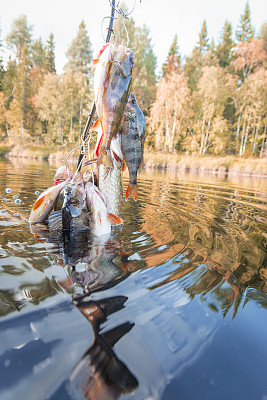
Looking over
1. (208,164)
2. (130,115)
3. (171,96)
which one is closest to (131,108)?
(130,115)

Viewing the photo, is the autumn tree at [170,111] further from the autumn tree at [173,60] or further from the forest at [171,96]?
the autumn tree at [173,60]

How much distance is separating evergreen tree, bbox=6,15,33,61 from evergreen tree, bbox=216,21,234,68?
131ft

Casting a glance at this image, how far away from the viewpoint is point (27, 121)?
43.2 meters

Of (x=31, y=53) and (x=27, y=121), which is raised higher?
(x=31, y=53)

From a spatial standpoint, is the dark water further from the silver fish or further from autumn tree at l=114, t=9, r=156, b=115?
autumn tree at l=114, t=9, r=156, b=115

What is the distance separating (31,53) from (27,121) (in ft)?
61.1

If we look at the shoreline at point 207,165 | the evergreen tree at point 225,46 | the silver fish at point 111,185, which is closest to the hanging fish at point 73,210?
the silver fish at point 111,185

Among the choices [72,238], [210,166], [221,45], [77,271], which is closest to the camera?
[77,271]

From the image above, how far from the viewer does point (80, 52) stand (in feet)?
163

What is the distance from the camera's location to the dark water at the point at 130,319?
1118 millimetres

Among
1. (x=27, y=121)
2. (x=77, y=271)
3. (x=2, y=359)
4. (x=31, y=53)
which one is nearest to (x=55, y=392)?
(x=2, y=359)

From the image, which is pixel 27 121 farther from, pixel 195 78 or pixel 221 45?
pixel 221 45

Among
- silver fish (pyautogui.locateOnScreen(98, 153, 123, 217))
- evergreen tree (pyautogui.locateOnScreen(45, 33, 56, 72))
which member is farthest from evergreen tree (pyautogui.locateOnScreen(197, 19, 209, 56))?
silver fish (pyautogui.locateOnScreen(98, 153, 123, 217))

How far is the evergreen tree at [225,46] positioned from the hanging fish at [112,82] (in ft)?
182
